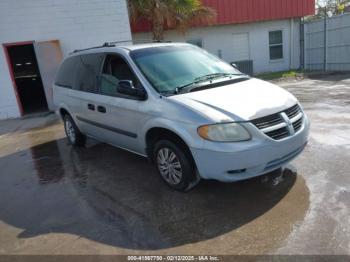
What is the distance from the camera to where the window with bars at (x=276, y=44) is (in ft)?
60.1

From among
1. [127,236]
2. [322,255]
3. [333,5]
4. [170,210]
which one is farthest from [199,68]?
[333,5]

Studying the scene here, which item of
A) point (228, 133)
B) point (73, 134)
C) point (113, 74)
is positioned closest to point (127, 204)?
point (228, 133)

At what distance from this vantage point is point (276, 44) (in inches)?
725

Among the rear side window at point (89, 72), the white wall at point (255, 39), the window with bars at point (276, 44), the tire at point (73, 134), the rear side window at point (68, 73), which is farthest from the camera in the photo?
the window with bars at point (276, 44)

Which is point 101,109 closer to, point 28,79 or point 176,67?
point 176,67

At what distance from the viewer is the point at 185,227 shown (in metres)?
3.71

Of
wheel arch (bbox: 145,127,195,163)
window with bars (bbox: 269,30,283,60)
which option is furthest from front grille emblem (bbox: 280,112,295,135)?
window with bars (bbox: 269,30,283,60)

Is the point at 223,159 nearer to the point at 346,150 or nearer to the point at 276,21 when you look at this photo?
the point at 346,150

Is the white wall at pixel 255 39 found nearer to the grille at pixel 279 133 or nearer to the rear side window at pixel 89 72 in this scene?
the rear side window at pixel 89 72

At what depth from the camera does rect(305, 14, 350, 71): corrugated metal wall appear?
15281mm

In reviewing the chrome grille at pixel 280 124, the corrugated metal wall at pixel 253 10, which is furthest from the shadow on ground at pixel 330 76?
the chrome grille at pixel 280 124

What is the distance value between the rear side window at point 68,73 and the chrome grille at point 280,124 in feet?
12.9

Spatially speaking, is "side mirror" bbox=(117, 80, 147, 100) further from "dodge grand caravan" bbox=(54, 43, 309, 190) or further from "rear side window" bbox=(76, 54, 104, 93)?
"rear side window" bbox=(76, 54, 104, 93)

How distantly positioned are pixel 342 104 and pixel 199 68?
5.11 meters
